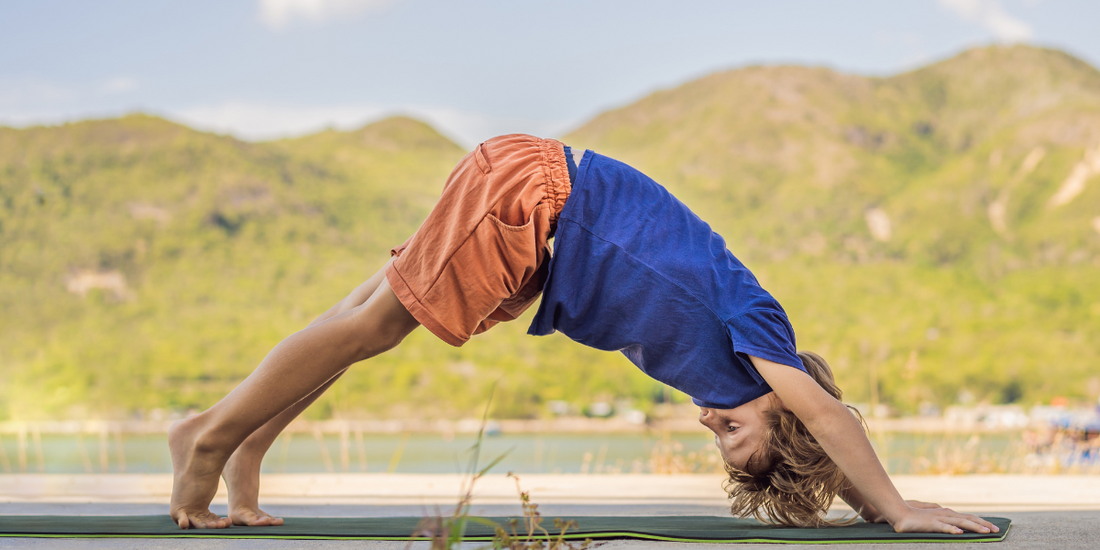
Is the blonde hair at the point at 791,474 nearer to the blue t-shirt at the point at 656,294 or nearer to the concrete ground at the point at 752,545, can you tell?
the blue t-shirt at the point at 656,294

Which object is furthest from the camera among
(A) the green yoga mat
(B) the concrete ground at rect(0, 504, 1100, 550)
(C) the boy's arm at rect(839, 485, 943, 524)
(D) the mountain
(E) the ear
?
(D) the mountain

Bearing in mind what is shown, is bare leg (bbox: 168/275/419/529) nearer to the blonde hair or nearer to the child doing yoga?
the child doing yoga

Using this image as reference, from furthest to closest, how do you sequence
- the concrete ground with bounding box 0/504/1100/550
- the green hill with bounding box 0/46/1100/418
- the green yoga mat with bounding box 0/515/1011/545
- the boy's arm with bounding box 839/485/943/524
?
1. the green hill with bounding box 0/46/1100/418
2. the boy's arm with bounding box 839/485/943/524
3. the green yoga mat with bounding box 0/515/1011/545
4. the concrete ground with bounding box 0/504/1100/550

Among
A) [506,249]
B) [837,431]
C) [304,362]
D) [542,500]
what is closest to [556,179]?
[506,249]

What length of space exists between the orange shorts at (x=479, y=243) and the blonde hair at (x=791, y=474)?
2.38 ft

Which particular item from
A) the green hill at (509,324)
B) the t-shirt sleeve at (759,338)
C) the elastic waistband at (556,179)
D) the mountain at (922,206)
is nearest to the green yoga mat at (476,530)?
the t-shirt sleeve at (759,338)

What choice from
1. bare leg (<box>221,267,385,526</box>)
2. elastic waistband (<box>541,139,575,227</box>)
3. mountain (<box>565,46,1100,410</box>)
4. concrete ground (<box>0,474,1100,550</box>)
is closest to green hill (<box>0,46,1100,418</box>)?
mountain (<box>565,46,1100,410</box>)

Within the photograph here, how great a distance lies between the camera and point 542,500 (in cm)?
321

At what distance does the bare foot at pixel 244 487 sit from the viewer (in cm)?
208

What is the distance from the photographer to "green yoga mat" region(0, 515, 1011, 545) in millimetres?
1696

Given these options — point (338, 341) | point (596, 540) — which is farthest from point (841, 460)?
point (338, 341)

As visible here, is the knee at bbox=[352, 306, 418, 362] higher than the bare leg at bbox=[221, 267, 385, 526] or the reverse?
higher

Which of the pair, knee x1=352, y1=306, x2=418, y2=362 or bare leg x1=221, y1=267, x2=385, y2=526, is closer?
knee x1=352, y1=306, x2=418, y2=362

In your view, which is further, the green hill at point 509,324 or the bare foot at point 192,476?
the green hill at point 509,324
